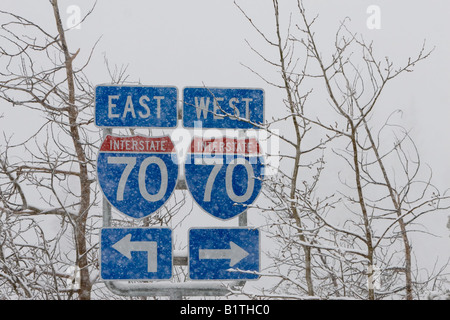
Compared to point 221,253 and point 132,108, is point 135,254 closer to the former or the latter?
point 221,253

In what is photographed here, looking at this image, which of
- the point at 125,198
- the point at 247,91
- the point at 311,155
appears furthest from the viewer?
the point at 311,155

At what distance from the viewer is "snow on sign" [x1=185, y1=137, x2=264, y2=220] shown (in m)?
3.85

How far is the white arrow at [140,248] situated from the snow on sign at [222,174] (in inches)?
17.7

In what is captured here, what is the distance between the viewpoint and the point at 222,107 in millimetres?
3992

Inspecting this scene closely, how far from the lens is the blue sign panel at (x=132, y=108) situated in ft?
12.8

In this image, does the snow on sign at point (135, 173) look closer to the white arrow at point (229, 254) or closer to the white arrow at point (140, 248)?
the white arrow at point (140, 248)

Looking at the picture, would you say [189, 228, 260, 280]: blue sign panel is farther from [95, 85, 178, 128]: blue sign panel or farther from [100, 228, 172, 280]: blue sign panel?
[95, 85, 178, 128]: blue sign panel

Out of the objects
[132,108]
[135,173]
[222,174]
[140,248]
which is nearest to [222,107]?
[222,174]

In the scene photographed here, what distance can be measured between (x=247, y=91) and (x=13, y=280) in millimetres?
3243

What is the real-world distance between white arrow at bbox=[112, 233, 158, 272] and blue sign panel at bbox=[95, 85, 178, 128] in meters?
0.81
